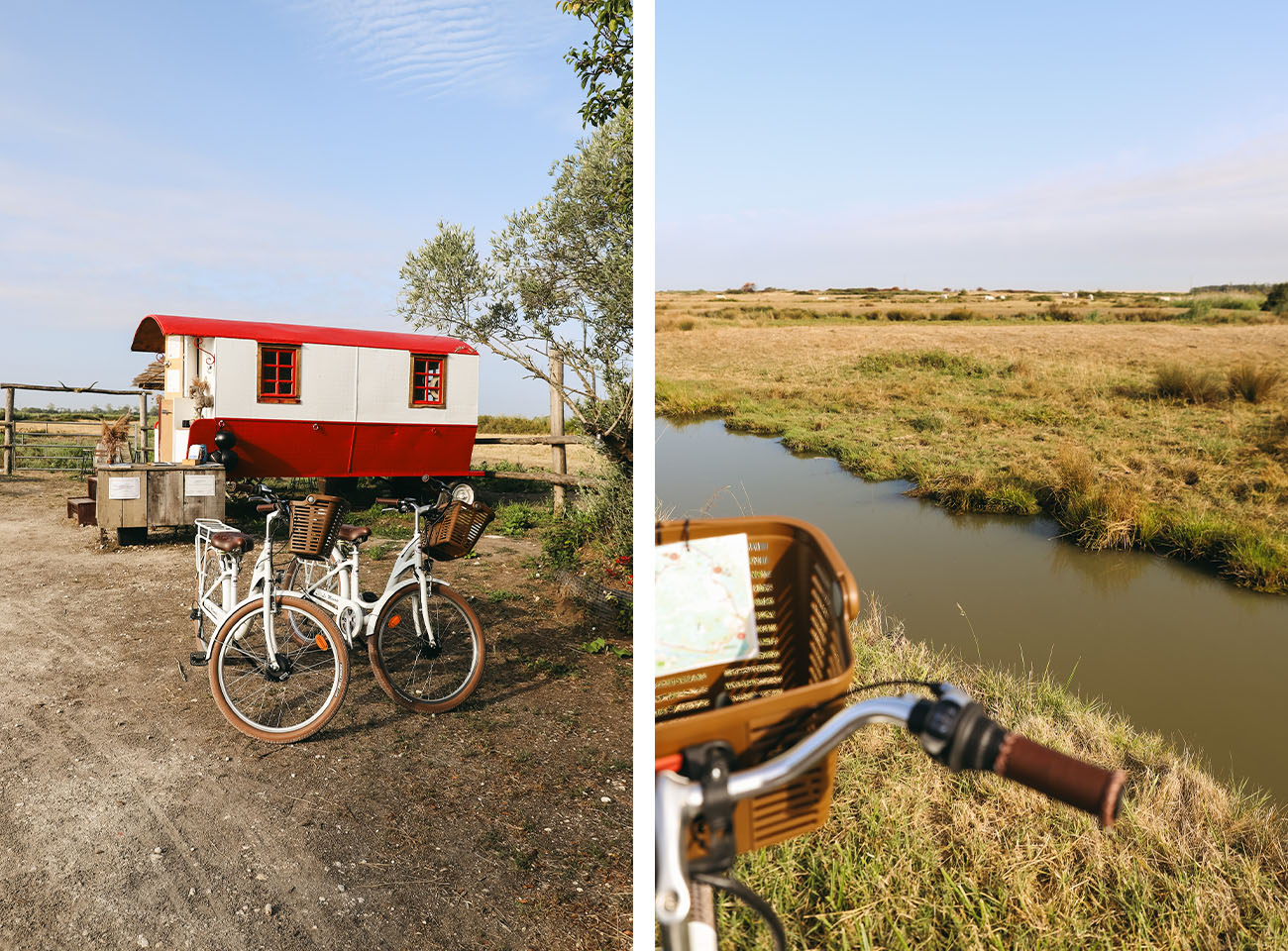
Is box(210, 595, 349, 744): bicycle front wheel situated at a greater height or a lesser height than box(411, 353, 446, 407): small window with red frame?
lesser

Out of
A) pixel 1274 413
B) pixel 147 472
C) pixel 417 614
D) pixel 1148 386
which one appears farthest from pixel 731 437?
pixel 147 472

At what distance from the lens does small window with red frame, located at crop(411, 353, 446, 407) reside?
6.15 m

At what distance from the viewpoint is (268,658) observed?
2.47m

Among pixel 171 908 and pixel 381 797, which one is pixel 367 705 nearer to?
pixel 381 797

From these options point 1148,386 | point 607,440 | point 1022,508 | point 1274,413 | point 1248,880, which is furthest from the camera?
point 607,440

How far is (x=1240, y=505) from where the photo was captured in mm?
2168

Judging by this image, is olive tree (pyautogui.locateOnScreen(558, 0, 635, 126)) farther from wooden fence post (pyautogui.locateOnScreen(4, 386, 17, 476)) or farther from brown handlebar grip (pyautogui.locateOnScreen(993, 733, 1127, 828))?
wooden fence post (pyautogui.locateOnScreen(4, 386, 17, 476))

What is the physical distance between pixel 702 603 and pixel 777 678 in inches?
6.4

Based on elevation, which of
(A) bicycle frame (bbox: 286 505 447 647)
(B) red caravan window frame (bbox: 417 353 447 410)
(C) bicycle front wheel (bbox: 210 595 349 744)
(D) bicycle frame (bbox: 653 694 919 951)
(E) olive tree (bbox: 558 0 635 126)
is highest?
(E) olive tree (bbox: 558 0 635 126)

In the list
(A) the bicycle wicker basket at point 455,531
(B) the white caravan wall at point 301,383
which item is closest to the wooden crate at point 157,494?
(B) the white caravan wall at point 301,383

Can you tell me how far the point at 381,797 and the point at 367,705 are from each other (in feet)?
2.07

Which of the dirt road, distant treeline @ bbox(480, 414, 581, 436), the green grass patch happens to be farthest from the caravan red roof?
distant treeline @ bbox(480, 414, 581, 436)

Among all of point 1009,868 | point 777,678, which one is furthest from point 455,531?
point 1009,868

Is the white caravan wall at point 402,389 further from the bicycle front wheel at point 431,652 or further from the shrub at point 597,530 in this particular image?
the bicycle front wheel at point 431,652
